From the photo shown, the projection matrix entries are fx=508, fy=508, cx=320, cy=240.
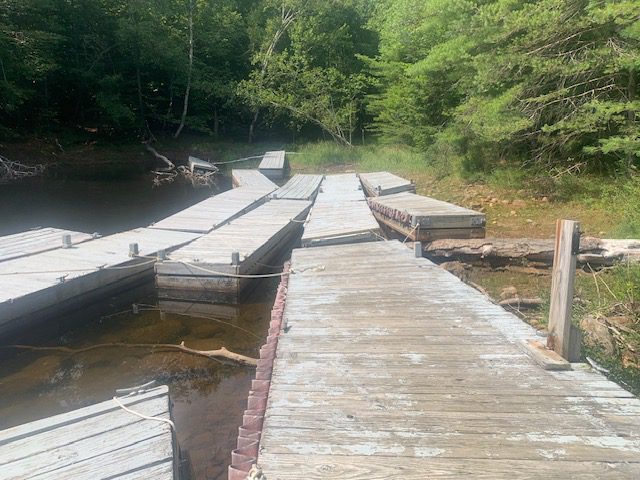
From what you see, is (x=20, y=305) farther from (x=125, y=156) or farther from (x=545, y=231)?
(x=125, y=156)

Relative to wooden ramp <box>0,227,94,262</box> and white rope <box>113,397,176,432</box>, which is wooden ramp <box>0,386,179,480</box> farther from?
wooden ramp <box>0,227,94,262</box>

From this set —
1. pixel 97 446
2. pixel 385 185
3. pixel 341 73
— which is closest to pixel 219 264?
pixel 97 446

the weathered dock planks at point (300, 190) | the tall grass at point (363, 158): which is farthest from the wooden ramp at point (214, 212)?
the tall grass at point (363, 158)

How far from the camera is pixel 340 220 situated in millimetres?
9016

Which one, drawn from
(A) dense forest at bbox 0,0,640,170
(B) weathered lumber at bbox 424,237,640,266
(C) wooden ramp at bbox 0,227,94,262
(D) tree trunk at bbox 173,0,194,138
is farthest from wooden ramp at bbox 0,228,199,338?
(D) tree trunk at bbox 173,0,194,138

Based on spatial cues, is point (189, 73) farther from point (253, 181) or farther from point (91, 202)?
point (91, 202)

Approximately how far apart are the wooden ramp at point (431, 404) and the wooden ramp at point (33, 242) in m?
5.45

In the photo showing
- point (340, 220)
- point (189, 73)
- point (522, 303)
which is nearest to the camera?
point (522, 303)

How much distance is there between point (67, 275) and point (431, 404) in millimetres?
5631

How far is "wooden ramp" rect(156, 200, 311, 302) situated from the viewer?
7.45 metres

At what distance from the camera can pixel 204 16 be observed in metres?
29.1

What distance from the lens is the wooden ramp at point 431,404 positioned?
2.49 metres

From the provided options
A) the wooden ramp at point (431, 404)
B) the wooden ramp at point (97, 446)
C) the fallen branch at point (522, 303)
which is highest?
the wooden ramp at point (431, 404)

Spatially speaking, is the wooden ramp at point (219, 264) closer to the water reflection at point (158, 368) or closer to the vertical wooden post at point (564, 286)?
the water reflection at point (158, 368)
